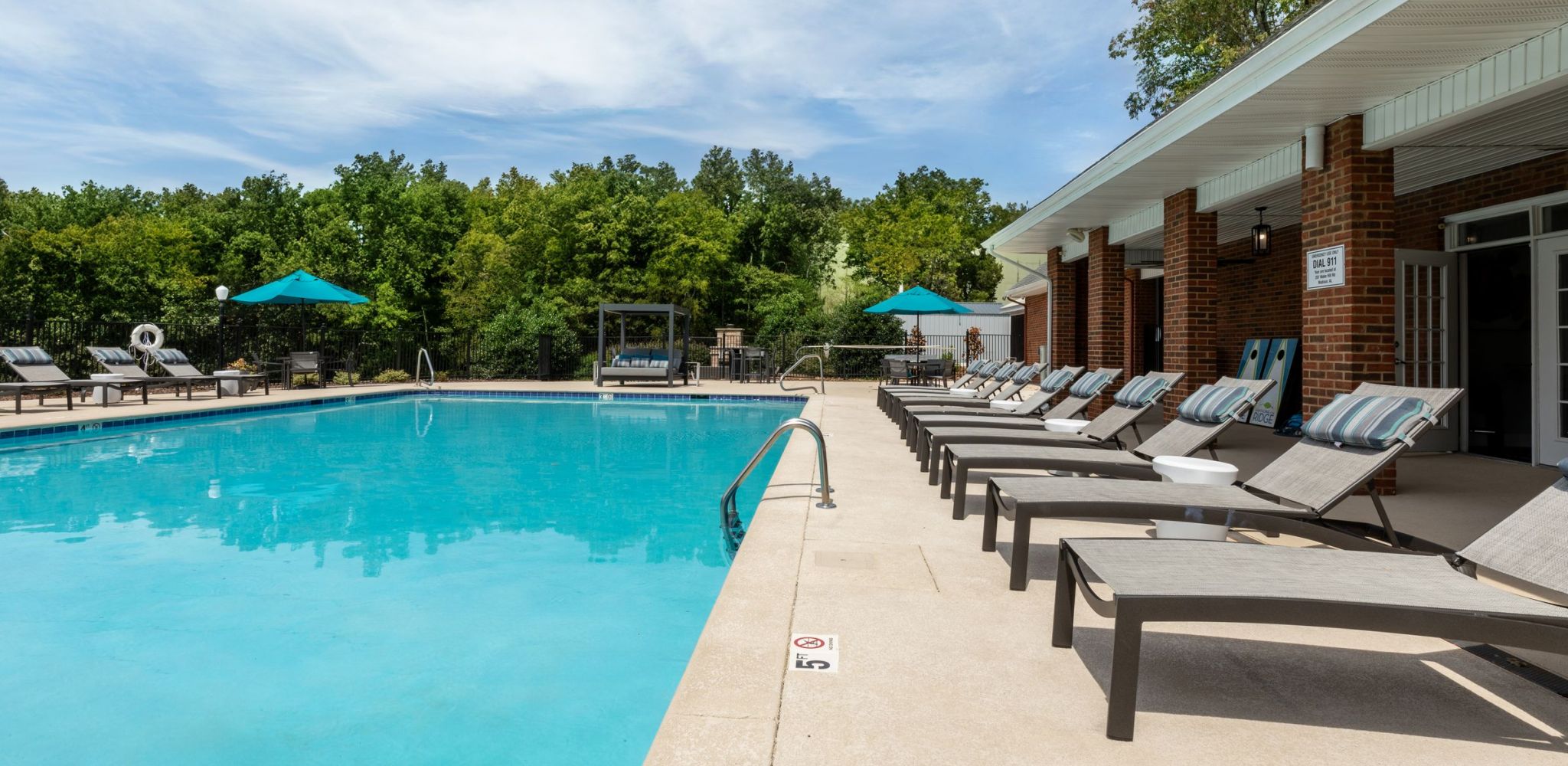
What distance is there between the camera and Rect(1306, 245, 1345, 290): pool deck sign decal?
561 centimetres

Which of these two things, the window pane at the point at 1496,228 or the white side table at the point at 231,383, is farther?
the white side table at the point at 231,383

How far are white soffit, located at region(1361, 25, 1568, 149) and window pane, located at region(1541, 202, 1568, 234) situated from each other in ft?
6.46

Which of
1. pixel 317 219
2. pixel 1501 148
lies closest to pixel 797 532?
pixel 1501 148

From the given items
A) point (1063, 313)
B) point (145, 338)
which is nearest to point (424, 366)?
point (145, 338)

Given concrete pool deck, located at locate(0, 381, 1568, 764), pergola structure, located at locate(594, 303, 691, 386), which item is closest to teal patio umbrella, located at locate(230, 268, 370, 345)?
pergola structure, located at locate(594, 303, 691, 386)

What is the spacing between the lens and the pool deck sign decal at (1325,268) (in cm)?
561

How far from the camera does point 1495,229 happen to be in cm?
717

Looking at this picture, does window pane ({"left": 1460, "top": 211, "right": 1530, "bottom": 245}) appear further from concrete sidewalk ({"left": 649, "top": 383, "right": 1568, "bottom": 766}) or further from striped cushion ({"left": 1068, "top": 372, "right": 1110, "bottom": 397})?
concrete sidewalk ({"left": 649, "top": 383, "right": 1568, "bottom": 766})

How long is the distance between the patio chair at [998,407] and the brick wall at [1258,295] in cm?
331

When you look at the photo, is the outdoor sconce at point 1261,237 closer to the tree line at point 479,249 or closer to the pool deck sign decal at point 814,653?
the pool deck sign decal at point 814,653

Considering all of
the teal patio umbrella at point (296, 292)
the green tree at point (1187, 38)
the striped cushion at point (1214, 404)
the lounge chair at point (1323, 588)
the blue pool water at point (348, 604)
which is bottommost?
the blue pool water at point (348, 604)

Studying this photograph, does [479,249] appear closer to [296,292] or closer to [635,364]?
[296,292]

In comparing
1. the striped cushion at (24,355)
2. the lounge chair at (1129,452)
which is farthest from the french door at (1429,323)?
the striped cushion at (24,355)

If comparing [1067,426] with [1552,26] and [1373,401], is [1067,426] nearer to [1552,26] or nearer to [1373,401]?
[1373,401]
